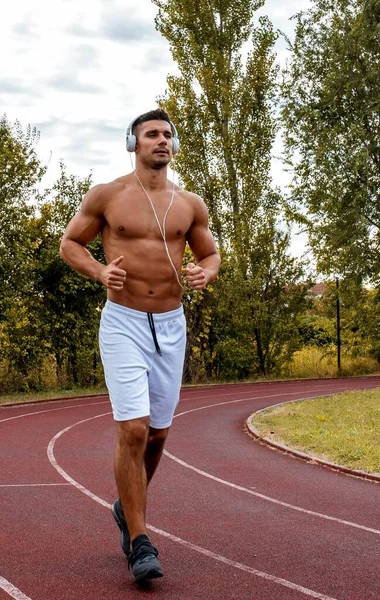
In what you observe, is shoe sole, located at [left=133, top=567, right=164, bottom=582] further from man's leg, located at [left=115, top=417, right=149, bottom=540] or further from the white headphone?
the white headphone

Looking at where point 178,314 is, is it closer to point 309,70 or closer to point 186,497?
point 186,497

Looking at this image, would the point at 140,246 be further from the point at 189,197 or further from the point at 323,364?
the point at 323,364

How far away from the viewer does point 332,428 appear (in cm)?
1409

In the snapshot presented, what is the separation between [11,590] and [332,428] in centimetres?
1003

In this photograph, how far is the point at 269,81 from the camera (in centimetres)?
3541

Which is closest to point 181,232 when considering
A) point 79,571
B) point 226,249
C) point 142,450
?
point 142,450

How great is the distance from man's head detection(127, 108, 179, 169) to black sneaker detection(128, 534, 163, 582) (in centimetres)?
210

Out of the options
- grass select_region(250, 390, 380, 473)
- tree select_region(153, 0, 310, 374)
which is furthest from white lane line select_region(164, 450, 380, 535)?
tree select_region(153, 0, 310, 374)

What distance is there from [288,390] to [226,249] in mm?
9314

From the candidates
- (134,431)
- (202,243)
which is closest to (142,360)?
(134,431)

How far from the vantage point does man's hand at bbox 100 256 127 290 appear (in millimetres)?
4672

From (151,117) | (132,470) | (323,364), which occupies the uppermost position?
(151,117)

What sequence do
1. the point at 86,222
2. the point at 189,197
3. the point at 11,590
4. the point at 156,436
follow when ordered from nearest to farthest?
the point at 11,590, the point at 86,222, the point at 156,436, the point at 189,197

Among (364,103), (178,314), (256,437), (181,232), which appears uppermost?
(364,103)
